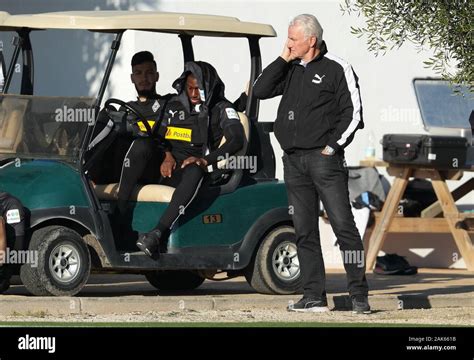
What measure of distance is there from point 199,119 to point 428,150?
4328 mm

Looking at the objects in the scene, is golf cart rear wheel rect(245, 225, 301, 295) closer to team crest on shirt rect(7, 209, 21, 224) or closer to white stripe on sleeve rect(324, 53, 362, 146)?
white stripe on sleeve rect(324, 53, 362, 146)

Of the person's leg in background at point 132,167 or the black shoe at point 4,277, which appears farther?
the person's leg in background at point 132,167

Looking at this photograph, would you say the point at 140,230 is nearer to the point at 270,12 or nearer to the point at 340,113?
the point at 340,113

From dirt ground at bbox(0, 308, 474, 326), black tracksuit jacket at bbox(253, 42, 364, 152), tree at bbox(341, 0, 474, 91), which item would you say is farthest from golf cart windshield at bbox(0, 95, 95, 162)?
tree at bbox(341, 0, 474, 91)

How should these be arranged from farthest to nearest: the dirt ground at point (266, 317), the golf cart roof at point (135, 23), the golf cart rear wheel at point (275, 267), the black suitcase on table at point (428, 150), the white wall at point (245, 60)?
the white wall at point (245, 60), the black suitcase on table at point (428, 150), the golf cart rear wheel at point (275, 267), the golf cart roof at point (135, 23), the dirt ground at point (266, 317)

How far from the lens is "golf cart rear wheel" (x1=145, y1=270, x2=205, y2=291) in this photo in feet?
40.2

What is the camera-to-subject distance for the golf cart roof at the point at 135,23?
10.8 m

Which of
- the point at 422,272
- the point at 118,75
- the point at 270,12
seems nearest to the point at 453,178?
the point at 422,272

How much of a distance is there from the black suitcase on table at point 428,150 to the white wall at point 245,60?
1153 millimetres

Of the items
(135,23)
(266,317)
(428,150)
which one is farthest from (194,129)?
(428,150)

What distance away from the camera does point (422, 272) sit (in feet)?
51.5

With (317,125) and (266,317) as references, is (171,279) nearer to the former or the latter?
(266,317)

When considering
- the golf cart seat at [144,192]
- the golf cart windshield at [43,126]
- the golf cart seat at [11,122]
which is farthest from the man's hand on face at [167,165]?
the golf cart seat at [11,122]

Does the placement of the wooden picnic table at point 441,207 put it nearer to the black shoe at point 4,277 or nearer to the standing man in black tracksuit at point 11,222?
the black shoe at point 4,277
